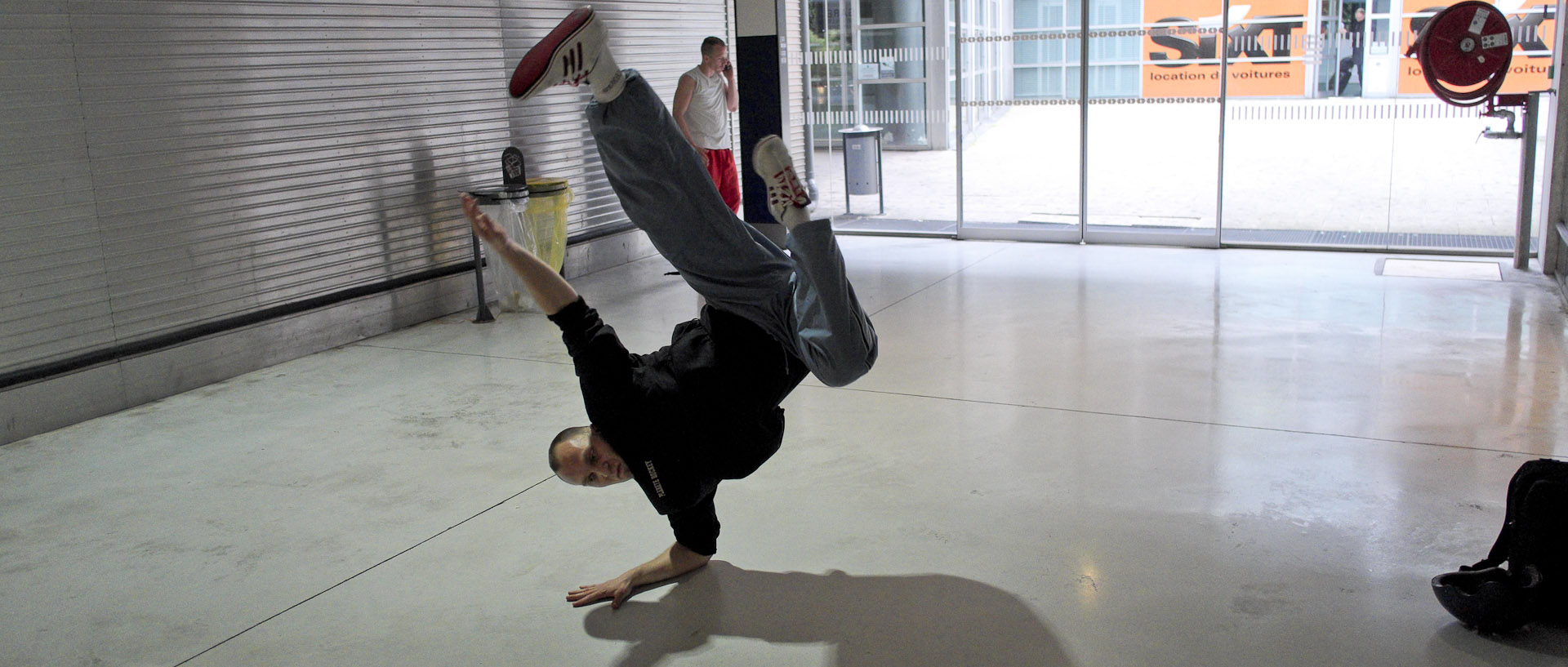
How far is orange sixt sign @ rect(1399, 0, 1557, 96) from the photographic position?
735cm

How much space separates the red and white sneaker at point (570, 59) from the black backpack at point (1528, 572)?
Result: 2.50 meters

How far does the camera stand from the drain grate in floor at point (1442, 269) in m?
7.12

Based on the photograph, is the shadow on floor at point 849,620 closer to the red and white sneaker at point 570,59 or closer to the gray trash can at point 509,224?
the red and white sneaker at point 570,59

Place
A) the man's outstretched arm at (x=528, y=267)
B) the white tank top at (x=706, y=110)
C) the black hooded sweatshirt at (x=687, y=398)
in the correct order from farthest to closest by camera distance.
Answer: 1. the white tank top at (x=706, y=110)
2. the black hooded sweatshirt at (x=687, y=398)
3. the man's outstretched arm at (x=528, y=267)

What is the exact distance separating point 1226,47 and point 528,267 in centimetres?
696

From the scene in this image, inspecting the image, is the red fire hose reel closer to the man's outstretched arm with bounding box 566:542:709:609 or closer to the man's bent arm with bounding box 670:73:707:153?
the man's bent arm with bounding box 670:73:707:153

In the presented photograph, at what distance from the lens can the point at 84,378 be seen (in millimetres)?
5148

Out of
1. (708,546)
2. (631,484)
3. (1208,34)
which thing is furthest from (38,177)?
Result: (1208,34)

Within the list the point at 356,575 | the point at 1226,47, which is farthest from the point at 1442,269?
the point at 356,575

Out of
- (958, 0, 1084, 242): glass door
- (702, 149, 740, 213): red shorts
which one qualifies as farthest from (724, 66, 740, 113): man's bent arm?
(958, 0, 1084, 242): glass door

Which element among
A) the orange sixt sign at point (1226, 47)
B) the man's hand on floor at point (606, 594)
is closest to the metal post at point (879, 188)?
the orange sixt sign at point (1226, 47)

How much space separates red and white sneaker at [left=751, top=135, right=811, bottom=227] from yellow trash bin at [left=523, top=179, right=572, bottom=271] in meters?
4.31

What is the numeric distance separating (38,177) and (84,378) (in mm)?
910

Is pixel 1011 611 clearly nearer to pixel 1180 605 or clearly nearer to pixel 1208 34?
pixel 1180 605
